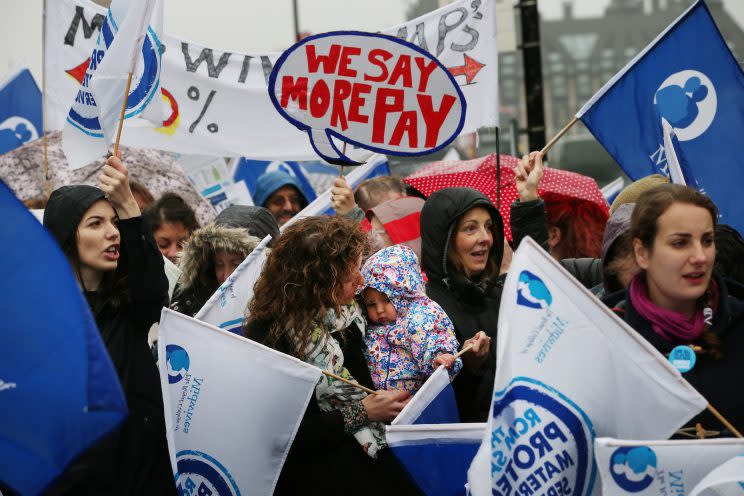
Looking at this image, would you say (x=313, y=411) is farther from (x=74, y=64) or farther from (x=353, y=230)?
(x=74, y=64)

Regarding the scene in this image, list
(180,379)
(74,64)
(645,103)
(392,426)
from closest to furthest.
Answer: (392,426) → (180,379) → (645,103) → (74,64)

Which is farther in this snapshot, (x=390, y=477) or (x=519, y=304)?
(x=390, y=477)

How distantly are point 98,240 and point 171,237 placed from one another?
77.0 inches

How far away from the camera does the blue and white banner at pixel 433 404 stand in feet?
12.4

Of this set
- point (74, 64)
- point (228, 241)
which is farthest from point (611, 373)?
point (74, 64)

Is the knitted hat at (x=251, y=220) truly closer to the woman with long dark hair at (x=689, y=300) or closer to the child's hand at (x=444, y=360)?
the child's hand at (x=444, y=360)

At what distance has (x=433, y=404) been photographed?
3.88 metres

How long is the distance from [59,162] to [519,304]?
5.31 meters

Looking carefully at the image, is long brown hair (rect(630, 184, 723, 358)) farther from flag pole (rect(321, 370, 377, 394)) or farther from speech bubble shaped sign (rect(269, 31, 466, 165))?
speech bubble shaped sign (rect(269, 31, 466, 165))

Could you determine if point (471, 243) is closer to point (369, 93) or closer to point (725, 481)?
point (369, 93)

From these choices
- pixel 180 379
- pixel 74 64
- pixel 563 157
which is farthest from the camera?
pixel 563 157

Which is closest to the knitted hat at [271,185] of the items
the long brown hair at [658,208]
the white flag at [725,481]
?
the long brown hair at [658,208]

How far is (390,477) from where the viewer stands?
159 inches

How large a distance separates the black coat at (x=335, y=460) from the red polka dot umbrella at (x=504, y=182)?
2087 millimetres
